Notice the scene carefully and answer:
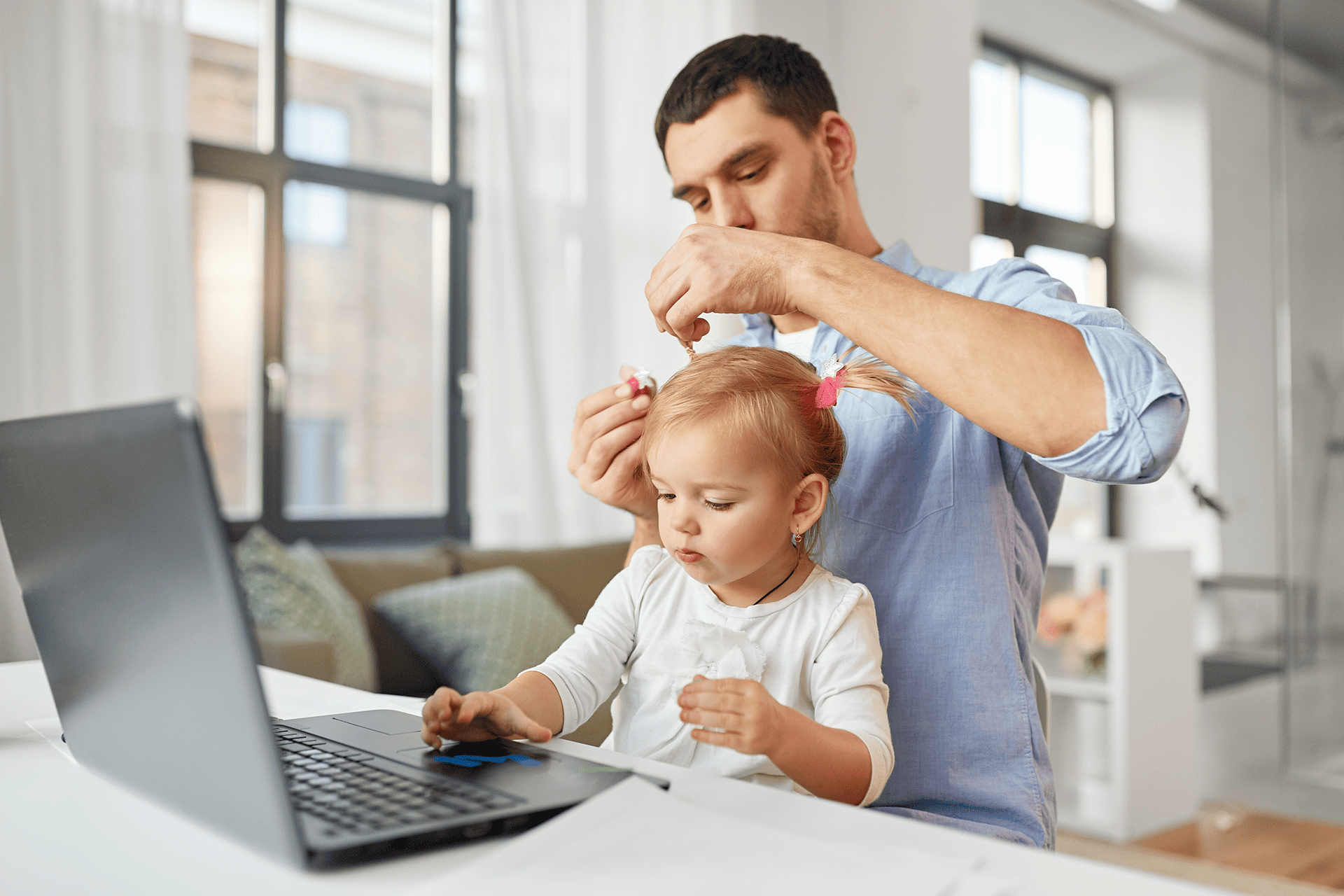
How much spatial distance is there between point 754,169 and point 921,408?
0.37m

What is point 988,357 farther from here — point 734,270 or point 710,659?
point 710,659

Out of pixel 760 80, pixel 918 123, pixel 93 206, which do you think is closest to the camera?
pixel 760 80

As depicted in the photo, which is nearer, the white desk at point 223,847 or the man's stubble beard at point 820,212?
the white desk at point 223,847

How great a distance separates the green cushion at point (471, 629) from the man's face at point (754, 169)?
1645mm

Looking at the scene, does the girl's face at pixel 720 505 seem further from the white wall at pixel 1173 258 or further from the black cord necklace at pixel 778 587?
the white wall at pixel 1173 258

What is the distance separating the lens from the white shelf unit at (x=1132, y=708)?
3.06 meters

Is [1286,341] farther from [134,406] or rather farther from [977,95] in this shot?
[134,406]

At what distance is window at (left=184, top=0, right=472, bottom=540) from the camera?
3260mm

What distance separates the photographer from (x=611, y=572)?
3424mm

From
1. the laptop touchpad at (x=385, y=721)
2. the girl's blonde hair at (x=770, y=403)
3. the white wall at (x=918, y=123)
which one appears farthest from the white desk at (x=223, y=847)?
the white wall at (x=918, y=123)

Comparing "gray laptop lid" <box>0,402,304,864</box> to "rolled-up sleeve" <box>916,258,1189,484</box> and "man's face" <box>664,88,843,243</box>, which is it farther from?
"man's face" <box>664,88,843,243</box>

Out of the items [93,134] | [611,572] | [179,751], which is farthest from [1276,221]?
[179,751]

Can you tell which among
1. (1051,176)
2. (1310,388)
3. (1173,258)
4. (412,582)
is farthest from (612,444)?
(1173,258)

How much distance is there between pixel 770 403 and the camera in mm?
1035
